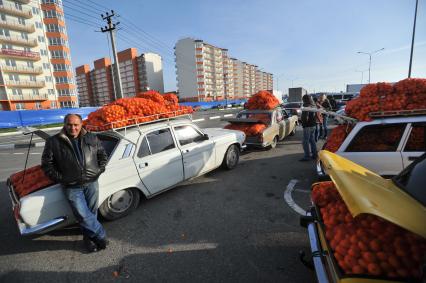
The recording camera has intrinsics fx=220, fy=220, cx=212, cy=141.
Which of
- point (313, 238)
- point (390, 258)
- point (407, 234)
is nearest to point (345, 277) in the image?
point (390, 258)

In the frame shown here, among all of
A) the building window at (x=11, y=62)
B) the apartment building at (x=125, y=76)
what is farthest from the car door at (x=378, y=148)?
the apartment building at (x=125, y=76)

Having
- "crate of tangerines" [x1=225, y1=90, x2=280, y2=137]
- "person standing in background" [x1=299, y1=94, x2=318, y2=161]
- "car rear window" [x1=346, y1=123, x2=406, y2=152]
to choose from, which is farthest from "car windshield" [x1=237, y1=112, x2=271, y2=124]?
"car rear window" [x1=346, y1=123, x2=406, y2=152]

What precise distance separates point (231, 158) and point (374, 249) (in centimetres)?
487

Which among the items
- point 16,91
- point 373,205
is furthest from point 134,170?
point 16,91

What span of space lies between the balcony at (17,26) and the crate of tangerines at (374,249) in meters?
64.3

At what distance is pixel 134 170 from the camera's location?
4.01 m

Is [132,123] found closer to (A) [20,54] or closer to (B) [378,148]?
(B) [378,148]

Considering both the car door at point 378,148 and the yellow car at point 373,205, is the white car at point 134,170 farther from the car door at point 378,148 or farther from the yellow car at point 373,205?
the car door at point 378,148

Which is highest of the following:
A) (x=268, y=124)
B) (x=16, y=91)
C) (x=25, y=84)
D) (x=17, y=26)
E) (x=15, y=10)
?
(x=15, y=10)

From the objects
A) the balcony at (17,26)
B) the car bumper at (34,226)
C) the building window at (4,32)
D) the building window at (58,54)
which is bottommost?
the car bumper at (34,226)

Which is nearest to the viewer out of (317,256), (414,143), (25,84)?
(317,256)

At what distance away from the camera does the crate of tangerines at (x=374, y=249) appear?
57.0 inches

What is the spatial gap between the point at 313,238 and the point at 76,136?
127 inches

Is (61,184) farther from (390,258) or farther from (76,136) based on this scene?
(390,258)
